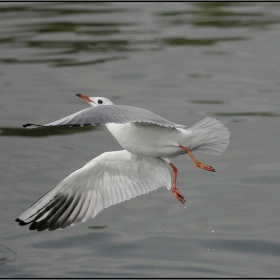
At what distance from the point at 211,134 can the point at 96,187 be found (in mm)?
1616

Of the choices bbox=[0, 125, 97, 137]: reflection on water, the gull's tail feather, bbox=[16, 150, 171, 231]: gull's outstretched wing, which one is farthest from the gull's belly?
bbox=[0, 125, 97, 137]: reflection on water

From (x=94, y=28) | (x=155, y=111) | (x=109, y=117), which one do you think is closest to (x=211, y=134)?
(x=109, y=117)

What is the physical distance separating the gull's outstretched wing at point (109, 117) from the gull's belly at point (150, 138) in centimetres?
41

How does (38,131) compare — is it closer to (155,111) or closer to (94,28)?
(155,111)

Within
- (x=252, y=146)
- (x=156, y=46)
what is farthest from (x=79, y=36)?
(x=252, y=146)

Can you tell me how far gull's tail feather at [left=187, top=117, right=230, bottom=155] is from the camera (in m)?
7.45

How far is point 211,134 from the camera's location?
7.46 metres

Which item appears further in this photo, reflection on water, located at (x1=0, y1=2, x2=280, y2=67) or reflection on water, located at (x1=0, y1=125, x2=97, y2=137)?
reflection on water, located at (x1=0, y1=2, x2=280, y2=67)

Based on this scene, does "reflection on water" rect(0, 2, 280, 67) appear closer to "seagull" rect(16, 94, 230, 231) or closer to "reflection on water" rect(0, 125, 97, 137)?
"reflection on water" rect(0, 125, 97, 137)

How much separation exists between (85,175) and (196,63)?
9.79 meters

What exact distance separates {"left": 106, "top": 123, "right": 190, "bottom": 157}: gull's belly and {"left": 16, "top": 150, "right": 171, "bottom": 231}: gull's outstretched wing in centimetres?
72

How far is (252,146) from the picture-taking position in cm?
1309

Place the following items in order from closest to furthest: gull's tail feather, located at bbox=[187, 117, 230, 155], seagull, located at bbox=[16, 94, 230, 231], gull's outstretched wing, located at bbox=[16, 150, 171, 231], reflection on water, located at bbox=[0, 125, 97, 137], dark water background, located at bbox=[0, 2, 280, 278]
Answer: gull's tail feather, located at bbox=[187, 117, 230, 155] → seagull, located at bbox=[16, 94, 230, 231] → gull's outstretched wing, located at bbox=[16, 150, 171, 231] → dark water background, located at bbox=[0, 2, 280, 278] → reflection on water, located at bbox=[0, 125, 97, 137]

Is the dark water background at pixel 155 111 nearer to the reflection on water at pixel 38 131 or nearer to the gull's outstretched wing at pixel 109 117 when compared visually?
the reflection on water at pixel 38 131
